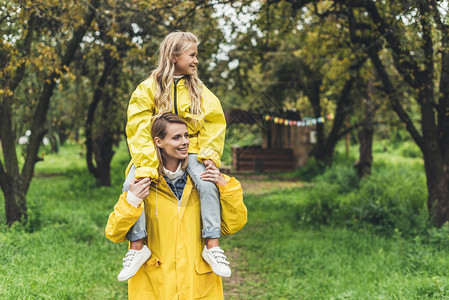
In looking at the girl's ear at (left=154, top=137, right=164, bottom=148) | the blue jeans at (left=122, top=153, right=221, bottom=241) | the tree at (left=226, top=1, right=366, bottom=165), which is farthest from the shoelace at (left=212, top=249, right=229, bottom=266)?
the tree at (left=226, top=1, right=366, bottom=165)

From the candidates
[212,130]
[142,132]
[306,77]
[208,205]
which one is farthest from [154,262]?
[306,77]

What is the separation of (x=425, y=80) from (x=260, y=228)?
4149 mm

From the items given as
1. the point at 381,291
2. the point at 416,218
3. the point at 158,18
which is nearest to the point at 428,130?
the point at 416,218

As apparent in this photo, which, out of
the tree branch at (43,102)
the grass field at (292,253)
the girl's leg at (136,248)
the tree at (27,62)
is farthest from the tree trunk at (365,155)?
the girl's leg at (136,248)

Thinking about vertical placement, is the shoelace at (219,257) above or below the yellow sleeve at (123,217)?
below

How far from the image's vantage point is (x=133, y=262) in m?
2.83

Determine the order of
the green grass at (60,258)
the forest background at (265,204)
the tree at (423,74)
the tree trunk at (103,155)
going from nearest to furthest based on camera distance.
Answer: the green grass at (60,258)
the forest background at (265,204)
the tree at (423,74)
the tree trunk at (103,155)

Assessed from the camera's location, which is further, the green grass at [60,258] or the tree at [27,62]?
the tree at [27,62]

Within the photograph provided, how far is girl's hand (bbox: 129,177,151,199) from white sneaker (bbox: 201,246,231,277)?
58cm

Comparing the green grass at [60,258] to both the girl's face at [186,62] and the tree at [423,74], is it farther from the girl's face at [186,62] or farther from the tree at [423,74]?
the tree at [423,74]

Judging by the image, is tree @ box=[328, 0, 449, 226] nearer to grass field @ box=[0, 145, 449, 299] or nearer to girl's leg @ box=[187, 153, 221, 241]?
grass field @ box=[0, 145, 449, 299]

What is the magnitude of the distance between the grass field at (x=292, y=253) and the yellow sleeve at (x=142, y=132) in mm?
2250

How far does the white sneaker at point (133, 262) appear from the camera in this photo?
279 centimetres

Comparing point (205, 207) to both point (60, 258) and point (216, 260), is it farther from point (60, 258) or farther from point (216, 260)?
point (60, 258)
